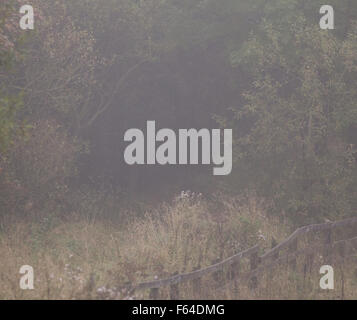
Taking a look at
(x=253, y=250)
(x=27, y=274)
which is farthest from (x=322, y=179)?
(x=27, y=274)

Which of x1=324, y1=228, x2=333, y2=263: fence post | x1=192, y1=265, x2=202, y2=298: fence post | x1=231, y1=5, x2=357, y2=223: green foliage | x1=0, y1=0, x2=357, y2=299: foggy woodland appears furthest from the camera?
x1=231, y1=5, x2=357, y2=223: green foliage

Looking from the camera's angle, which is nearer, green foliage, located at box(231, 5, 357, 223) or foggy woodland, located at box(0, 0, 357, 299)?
foggy woodland, located at box(0, 0, 357, 299)

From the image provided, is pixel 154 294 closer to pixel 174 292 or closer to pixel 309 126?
pixel 174 292

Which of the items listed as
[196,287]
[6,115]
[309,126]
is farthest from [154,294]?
[309,126]

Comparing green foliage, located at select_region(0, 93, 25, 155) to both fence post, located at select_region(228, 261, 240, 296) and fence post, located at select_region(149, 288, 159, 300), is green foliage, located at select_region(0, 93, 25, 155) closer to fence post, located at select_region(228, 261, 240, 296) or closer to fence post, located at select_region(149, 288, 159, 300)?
fence post, located at select_region(149, 288, 159, 300)

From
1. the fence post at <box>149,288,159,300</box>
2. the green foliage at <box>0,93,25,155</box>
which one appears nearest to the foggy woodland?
the green foliage at <box>0,93,25,155</box>

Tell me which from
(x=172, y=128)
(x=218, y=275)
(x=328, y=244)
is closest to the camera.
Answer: (x=218, y=275)

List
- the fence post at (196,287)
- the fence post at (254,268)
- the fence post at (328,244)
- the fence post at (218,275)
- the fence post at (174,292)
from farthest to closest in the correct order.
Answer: the fence post at (328,244)
the fence post at (254,268)
the fence post at (218,275)
the fence post at (196,287)
the fence post at (174,292)

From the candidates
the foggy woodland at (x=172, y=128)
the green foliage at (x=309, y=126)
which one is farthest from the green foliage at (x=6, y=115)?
the green foliage at (x=309, y=126)

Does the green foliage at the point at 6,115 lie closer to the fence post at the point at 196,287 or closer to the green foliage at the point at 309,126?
the fence post at the point at 196,287

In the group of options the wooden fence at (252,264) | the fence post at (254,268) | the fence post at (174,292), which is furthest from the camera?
the fence post at (254,268)

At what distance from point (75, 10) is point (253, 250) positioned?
45.3ft

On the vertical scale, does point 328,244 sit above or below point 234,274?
above

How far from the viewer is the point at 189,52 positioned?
1033 inches
